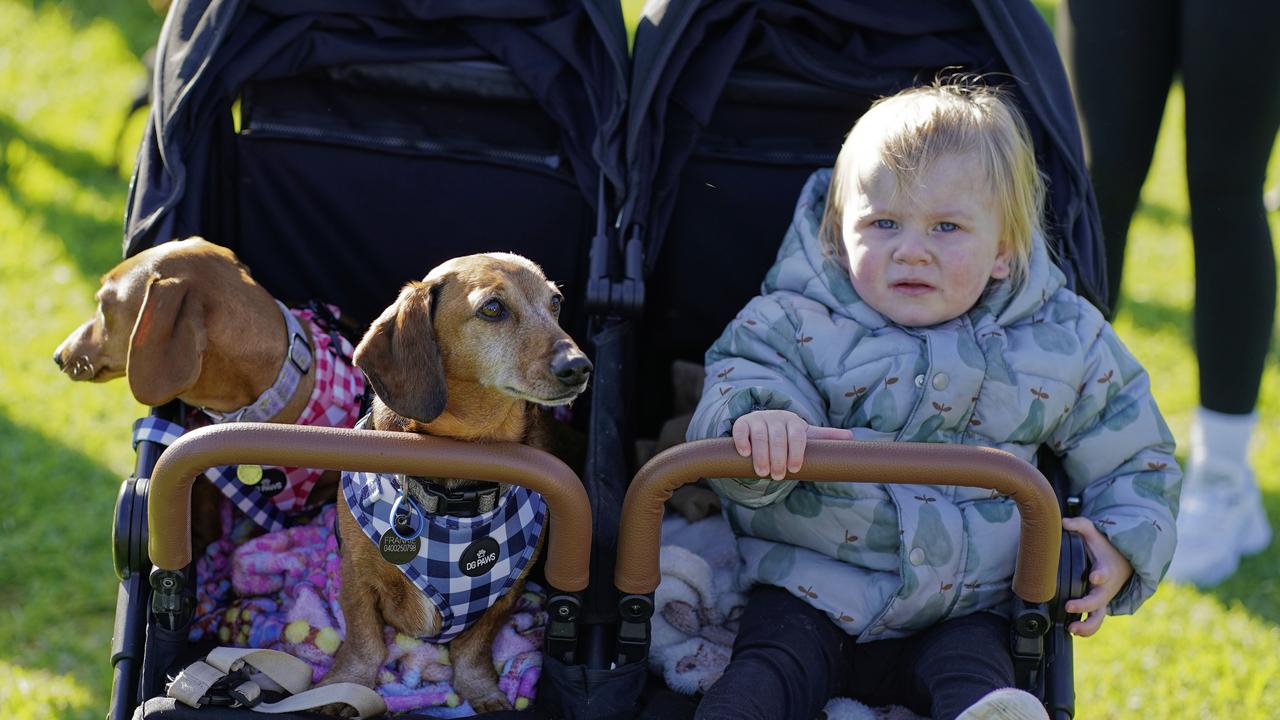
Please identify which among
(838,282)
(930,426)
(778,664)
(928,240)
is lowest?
(778,664)

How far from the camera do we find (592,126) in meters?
3.09

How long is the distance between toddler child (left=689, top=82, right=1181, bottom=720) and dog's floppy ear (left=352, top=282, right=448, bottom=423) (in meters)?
0.54

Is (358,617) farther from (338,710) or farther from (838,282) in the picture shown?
(838,282)

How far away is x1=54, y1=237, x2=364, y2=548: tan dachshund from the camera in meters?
2.59

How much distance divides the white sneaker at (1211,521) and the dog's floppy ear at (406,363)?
2.81 meters

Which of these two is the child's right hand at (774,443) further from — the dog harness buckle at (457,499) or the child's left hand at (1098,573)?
the child's left hand at (1098,573)

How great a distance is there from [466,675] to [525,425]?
1.67ft

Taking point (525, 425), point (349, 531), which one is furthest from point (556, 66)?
point (349, 531)

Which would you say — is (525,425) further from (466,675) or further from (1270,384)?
(1270,384)

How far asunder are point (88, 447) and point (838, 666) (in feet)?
9.92

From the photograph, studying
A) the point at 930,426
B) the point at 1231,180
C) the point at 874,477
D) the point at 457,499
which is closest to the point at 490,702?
the point at 457,499

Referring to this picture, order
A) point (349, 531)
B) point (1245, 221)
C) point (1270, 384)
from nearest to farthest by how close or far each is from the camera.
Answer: point (349, 531)
point (1245, 221)
point (1270, 384)

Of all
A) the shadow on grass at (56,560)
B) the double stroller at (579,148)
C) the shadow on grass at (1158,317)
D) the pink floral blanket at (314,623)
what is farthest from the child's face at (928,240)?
the shadow on grass at (1158,317)

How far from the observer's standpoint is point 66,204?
235 inches
